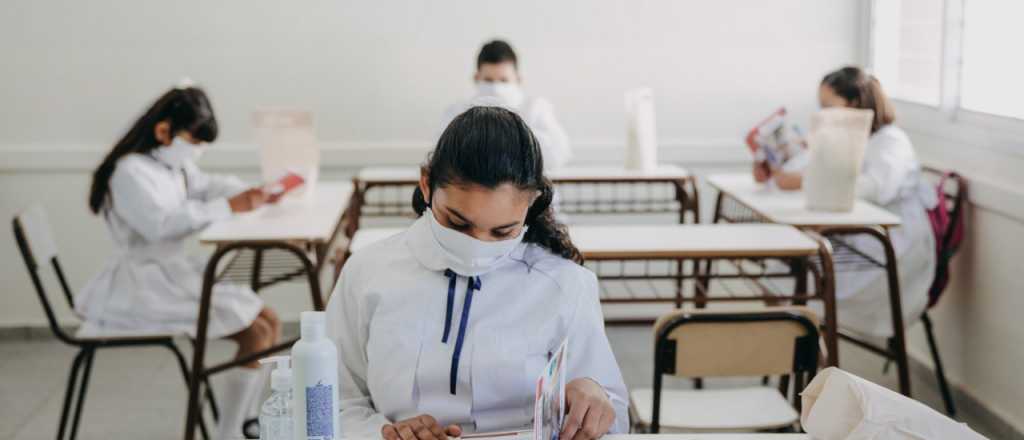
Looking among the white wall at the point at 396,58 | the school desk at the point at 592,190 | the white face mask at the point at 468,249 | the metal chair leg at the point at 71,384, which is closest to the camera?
the white face mask at the point at 468,249

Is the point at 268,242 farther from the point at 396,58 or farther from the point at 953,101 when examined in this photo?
the point at 953,101

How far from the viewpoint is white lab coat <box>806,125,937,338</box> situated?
3346 millimetres

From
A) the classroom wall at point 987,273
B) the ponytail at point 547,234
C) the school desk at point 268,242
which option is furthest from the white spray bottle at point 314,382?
the classroom wall at point 987,273

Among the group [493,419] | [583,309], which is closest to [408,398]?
[493,419]

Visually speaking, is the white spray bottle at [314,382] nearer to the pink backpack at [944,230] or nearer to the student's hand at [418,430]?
the student's hand at [418,430]

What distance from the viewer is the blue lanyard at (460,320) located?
5.14ft

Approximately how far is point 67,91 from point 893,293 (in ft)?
10.3

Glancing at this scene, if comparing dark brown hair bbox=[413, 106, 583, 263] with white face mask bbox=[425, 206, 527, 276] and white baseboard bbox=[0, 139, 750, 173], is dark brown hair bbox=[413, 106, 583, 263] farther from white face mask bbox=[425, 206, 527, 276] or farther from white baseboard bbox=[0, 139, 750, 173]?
white baseboard bbox=[0, 139, 750, 173]

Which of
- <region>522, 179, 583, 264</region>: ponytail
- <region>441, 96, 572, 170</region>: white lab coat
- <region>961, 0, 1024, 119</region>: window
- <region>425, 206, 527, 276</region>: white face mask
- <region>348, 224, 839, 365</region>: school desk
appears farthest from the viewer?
<region>441, 96, 572, 170</region>: white lab coat

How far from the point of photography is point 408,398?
1.58 meters

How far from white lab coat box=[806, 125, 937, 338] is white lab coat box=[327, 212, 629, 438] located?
1955 millimetres

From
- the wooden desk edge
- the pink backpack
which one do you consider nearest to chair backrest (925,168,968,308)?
the pink backpack

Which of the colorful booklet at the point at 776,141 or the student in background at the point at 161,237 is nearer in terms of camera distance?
the student in background at the point at 161,237

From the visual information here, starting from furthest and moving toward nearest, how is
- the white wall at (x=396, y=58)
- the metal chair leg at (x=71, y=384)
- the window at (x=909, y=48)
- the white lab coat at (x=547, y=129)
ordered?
1. the white wall at (x=396, y=58)
2. the white lab coat at (x=547, y=129)
3. the window at (x=909, y=48)
4. the metal chair leg at (x=71, y=384)
